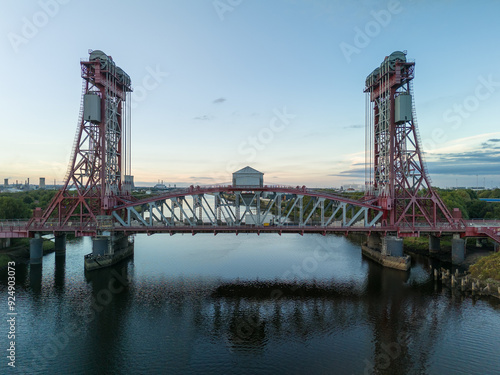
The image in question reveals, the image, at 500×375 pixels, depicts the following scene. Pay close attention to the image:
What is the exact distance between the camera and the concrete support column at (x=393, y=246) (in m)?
49.4

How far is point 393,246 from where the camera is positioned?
50.0 metres

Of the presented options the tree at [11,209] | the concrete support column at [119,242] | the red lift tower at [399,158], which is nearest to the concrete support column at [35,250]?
the concrete support column at [119,242]

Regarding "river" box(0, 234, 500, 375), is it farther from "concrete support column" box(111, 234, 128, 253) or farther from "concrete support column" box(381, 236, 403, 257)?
"concrete support column" box(381, 236, 403, 257)

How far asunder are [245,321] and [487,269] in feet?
104

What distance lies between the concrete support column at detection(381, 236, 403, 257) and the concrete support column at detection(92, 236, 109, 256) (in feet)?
143

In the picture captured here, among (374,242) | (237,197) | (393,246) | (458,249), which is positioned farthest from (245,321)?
(458,249)

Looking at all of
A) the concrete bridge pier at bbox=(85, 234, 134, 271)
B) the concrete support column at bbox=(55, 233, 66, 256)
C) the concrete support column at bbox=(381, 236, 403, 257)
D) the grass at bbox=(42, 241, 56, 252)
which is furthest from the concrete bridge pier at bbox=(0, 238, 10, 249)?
the concrete support column at bbox=(381, 236, 403, 257)

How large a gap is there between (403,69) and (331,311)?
39290 mm

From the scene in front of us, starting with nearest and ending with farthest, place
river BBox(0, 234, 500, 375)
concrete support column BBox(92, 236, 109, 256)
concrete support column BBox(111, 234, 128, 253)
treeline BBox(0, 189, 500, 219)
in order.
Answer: river BBox(0, 234, 500, 375) → concrete support column BBox(92, 236, 109, 256) → concrete support column BBox(111, 234, 128, 253) → treeline BBox(0, 189, 500, 219)

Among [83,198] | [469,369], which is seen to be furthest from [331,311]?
[83,198]

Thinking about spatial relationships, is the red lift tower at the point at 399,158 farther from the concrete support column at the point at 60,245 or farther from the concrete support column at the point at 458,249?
the concrete support column at the point at 60,245

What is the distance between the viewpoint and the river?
24234 mm

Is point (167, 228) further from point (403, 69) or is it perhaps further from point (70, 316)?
point (403, 69)

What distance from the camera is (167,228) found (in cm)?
4500
